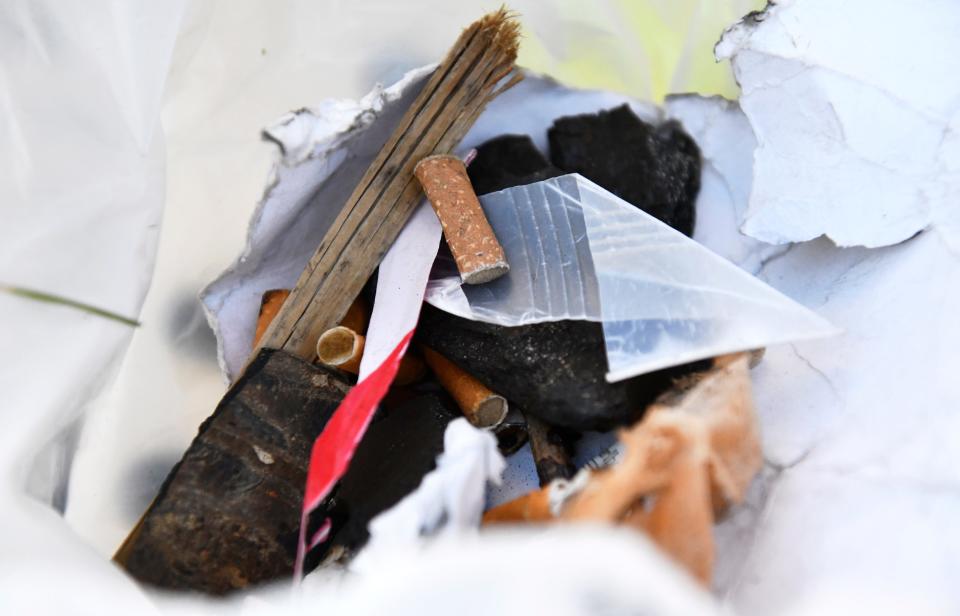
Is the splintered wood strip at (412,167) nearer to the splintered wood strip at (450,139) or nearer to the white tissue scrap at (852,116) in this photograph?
the splintered wood strip at (450,139)

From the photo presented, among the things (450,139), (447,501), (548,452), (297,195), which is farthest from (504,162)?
(447,501)

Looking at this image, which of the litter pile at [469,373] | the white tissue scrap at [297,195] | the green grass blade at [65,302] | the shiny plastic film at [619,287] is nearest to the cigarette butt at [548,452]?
the litter pile at [469,373]

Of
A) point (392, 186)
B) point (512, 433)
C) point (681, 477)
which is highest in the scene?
point (392, 186)

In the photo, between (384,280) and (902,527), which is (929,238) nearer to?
(902,527)

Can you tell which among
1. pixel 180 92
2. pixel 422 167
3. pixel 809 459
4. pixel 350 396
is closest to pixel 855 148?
pixel 809 459

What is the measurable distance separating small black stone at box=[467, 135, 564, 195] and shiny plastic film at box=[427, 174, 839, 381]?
10cm

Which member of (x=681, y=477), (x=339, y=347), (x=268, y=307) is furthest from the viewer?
(x=268, y=307)

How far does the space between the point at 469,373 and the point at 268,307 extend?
270 millimetres

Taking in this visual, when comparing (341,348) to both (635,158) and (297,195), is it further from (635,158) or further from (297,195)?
(635,158)

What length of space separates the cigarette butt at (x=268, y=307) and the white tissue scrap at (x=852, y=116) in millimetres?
514

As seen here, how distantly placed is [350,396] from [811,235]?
480mm

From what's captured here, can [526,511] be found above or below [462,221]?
below

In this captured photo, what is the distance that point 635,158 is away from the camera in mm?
969

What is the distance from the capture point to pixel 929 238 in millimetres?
793
